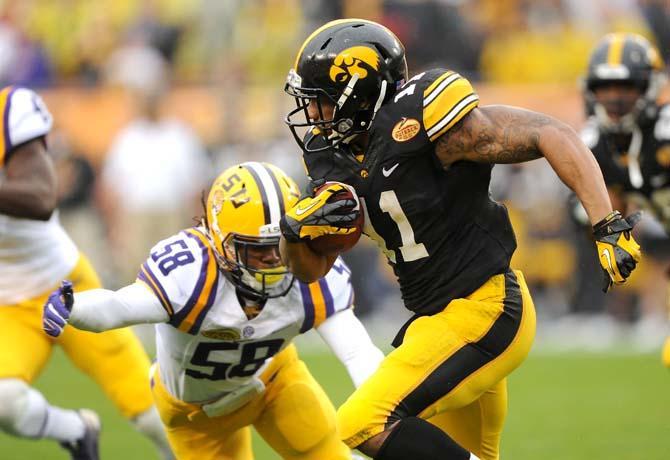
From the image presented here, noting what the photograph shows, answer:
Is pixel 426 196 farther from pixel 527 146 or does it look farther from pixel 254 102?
pixel 254 102

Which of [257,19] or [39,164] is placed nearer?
[39,164]

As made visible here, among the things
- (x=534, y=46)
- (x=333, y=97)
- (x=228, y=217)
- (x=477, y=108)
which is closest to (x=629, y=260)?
(x=477, y=108)

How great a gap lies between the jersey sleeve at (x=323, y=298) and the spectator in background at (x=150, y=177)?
597 centimetres

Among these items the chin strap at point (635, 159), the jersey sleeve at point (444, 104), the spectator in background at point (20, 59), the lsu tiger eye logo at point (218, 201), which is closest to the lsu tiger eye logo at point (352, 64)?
the jersey sleeve at point (444, 104)

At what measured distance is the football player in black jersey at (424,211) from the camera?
3838mm

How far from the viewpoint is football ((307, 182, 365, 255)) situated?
3867 millimetres

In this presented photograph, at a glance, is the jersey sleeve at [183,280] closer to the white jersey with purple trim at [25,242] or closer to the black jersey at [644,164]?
the white jersey with purple trim at [25,242]

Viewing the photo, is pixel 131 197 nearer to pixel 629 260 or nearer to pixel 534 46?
pixel 534 46

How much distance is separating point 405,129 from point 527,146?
0.39m

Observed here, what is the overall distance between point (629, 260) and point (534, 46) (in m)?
8.85

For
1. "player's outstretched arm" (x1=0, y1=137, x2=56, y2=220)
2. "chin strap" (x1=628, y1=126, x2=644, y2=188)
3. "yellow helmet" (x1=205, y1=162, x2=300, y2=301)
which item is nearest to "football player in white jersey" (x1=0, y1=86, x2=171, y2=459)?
"player's outstretched arm" (x1=0, y1=137, x2=56, y2=220)

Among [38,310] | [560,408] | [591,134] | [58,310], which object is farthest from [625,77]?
[58,310]

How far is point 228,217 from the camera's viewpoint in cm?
434

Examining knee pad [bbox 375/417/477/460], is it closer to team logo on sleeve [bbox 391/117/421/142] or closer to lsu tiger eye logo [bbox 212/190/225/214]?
team logo on sleeve [bbox 391/117/421/142]
